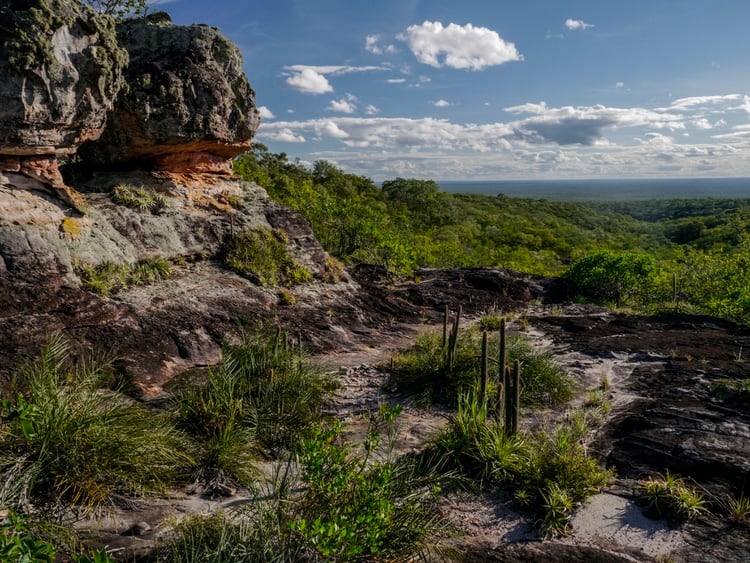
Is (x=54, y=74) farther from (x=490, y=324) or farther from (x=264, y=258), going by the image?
(x=490, y=324)

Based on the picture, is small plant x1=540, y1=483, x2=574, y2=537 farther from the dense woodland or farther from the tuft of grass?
the dense woodland

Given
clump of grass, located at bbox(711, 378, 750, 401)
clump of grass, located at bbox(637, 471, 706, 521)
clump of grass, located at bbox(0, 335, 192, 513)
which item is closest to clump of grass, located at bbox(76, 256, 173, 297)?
clump of grass, located at bbox(0, 335, 192, 513)

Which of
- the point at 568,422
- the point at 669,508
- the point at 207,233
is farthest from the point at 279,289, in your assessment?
Result: the point at 669,508

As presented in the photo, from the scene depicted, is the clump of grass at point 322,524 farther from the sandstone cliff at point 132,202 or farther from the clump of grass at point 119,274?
the clump of grass at point 119,274

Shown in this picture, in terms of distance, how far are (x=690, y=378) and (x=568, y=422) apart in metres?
3.43

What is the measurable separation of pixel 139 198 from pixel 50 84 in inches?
130

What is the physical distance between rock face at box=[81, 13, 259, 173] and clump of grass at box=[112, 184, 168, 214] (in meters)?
0.94

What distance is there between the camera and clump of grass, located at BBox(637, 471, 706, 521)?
570cm

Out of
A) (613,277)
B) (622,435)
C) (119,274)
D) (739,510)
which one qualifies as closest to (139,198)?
(119,274)

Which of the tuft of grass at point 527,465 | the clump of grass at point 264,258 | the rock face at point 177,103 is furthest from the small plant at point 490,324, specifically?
the rock face at point 177,103

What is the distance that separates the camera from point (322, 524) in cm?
397

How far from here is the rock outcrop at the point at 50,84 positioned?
29.3 ft

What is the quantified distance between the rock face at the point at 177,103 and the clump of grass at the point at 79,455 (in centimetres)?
815

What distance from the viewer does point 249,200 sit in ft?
49.9
